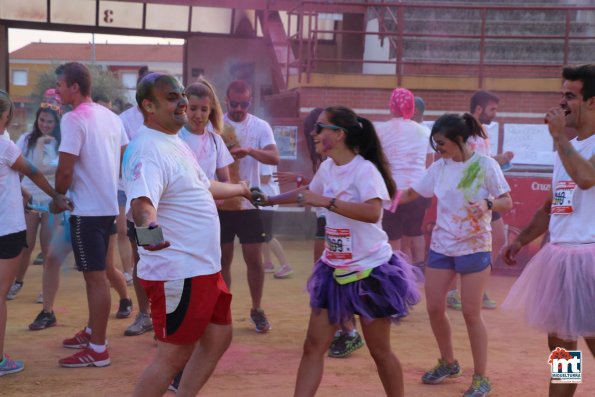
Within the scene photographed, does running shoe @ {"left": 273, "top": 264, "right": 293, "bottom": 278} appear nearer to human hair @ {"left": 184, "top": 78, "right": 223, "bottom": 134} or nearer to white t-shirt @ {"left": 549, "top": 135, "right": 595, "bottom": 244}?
human hair @ {"left": 184, "top": 78, "right": 223, "bottom": 134}

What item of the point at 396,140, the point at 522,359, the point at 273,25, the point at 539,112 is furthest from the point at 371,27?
→ the point at 522,359

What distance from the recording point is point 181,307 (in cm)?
375

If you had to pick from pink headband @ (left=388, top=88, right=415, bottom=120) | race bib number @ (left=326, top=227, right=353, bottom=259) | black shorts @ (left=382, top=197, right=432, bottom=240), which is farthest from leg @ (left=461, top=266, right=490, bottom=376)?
pink headband @ (left=388, top=88, right=415, bottom=120)

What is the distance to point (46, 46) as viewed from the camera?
226ft

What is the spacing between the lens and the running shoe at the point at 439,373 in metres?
5.29

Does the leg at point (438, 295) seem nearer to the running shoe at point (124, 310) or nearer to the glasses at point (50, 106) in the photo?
the running shoe at point (124, 310)

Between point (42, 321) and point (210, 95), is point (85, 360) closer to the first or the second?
point (42, 321)

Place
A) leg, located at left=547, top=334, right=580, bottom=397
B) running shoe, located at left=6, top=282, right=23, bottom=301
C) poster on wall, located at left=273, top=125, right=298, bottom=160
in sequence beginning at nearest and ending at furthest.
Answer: leg, located at left=547, top=334, right=580, bottom=397
running shoe, located at left=6, top=282, right=23, bottom=301
poster on wall, located at left=273, top=125, right=298, bottom=160

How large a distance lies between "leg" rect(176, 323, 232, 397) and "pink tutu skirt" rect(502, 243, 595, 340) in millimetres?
1610

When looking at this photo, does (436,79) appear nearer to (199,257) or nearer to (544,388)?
(544,388)

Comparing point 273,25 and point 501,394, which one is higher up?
point 273,25

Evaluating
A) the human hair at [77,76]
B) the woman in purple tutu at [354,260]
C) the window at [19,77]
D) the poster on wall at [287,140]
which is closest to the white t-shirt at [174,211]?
the woman in purple tutu at [354,260]

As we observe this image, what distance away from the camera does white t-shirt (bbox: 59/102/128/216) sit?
5504mm

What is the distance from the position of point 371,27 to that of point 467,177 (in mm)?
12494
